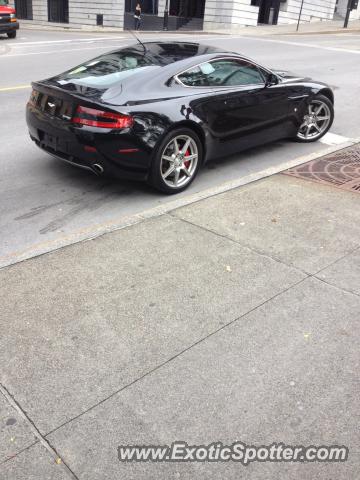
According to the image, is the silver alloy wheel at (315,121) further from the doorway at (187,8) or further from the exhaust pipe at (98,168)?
the doorway at (187,8)

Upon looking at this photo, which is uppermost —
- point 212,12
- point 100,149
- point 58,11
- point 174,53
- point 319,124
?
point 174,53

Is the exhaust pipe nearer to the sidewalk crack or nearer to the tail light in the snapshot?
the tail light

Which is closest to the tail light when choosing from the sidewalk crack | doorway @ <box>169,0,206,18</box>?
the sidewalk crack

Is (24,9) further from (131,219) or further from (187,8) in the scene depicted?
(131,219)

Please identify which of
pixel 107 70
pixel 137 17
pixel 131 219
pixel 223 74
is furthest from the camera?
pixel 137 17

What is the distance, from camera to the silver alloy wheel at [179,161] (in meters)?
5.78

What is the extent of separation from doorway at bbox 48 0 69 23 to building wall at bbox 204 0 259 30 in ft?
39.1

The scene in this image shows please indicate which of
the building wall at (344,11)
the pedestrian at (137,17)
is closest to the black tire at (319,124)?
the pedestrian at (137,17)

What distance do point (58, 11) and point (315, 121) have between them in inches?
1525

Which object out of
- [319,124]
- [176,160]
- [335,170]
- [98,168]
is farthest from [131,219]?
[319,124]

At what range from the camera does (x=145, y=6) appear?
124 ft

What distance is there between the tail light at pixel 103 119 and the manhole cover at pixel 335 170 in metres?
2.37

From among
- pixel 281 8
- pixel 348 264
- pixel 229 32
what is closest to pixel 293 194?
pixel 348 264

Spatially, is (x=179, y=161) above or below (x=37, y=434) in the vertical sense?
above
